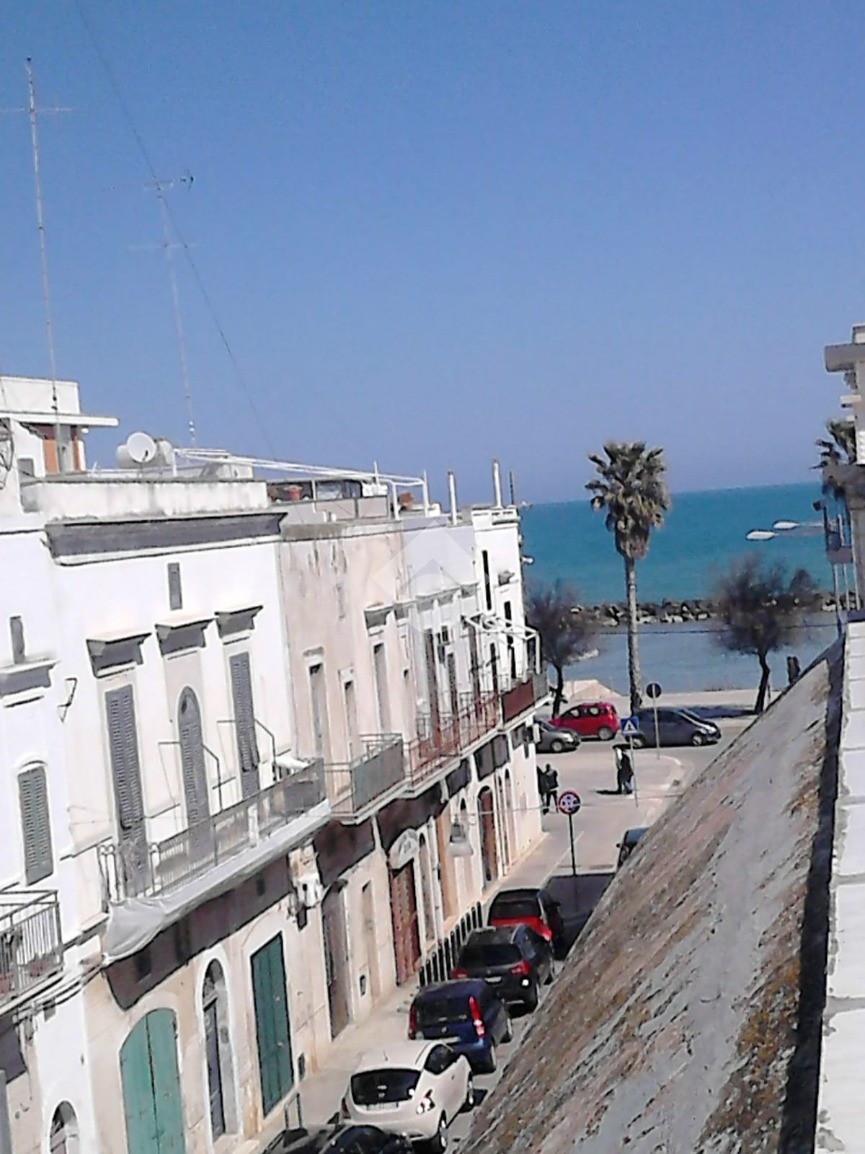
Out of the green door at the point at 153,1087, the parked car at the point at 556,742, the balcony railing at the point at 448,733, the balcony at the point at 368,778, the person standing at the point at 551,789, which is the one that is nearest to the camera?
the green door at the point at 153,1087

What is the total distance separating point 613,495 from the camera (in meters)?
60.1

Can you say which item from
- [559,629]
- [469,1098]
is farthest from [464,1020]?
[559,629]

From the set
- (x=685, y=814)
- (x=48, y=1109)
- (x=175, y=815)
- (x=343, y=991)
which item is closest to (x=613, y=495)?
(x=343, y=991)

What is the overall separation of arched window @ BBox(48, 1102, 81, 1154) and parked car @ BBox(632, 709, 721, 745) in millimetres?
35976

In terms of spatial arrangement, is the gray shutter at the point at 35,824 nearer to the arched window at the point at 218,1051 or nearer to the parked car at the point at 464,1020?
the arched window at the point at 218,1051

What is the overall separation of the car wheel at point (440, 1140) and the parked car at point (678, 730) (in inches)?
1297

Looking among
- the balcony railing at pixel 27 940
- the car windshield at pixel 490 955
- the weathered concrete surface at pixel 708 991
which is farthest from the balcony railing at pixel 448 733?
the weathered concrete surface at pixel 708 991

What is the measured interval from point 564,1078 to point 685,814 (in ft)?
7.99

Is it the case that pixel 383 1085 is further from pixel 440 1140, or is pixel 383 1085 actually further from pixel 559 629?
pixel 559 629

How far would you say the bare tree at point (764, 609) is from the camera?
64.1 metres

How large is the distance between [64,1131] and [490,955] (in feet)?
32.4

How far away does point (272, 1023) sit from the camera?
859 inches

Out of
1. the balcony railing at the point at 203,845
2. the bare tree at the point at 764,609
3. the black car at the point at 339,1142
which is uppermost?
the balcony railing at the point at 203,845

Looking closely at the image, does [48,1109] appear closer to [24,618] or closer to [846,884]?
[24,618]
